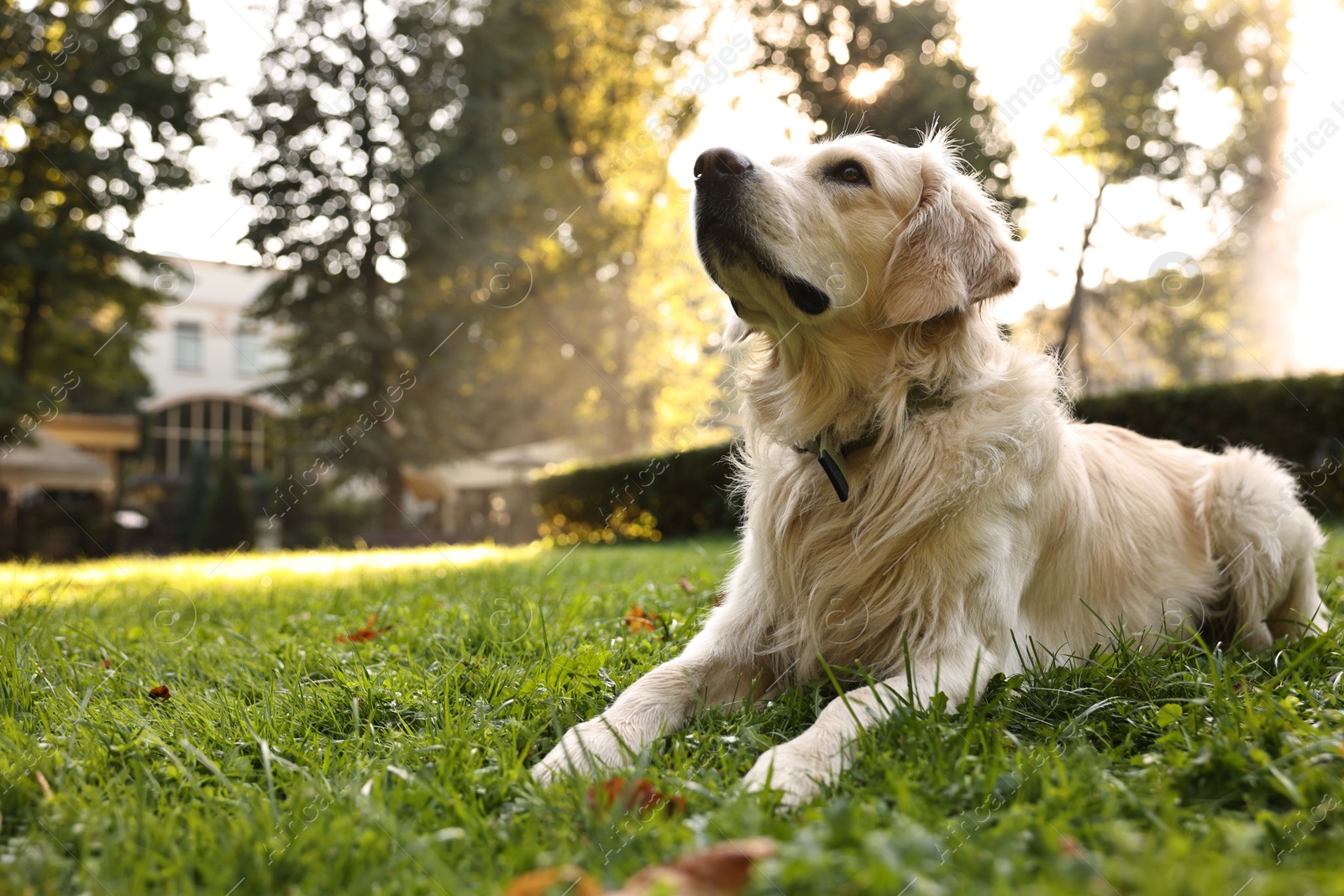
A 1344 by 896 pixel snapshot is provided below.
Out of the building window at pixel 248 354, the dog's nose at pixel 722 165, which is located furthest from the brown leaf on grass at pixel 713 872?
the building window at pixel 248 354

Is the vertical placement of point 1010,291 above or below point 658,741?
above

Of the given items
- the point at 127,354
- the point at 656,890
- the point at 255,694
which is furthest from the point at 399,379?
the point at 656,890

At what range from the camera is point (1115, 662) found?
7.68ft

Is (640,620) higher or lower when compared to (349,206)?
lower

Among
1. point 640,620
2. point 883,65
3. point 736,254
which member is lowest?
point 640,620

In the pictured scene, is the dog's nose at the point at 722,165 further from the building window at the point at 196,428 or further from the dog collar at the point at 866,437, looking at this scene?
the building window at the point at 196,428

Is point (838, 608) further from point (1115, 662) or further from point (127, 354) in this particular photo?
point (127, 354)

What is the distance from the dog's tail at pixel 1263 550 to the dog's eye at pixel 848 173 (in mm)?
1819

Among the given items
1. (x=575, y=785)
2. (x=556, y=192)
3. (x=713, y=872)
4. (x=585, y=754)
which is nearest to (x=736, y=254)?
(x=585, y=754)

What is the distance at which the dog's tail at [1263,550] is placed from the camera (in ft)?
10.3

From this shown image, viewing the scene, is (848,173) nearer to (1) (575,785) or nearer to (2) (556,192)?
(1) (575,785)

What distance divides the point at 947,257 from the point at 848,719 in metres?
1.50

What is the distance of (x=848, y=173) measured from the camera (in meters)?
2.87

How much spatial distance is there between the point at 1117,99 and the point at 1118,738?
18.2 metres
